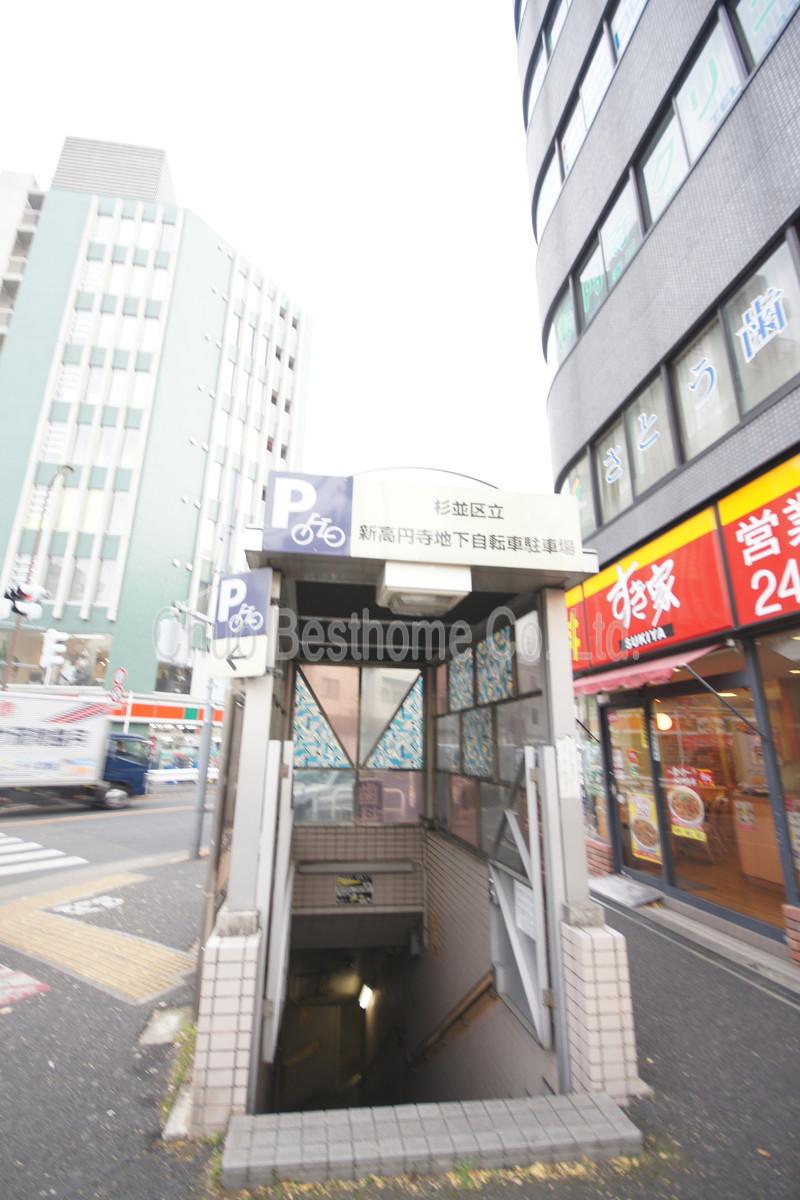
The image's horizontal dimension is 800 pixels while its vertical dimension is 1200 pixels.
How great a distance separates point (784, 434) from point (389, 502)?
4.98 metres

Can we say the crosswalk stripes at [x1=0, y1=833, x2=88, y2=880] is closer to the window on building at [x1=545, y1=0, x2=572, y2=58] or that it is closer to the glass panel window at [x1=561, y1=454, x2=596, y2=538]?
the glass panel window at [x1=561, y1=454, x2=596, y2=538]

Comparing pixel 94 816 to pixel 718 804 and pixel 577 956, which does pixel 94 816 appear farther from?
pixel 577 956

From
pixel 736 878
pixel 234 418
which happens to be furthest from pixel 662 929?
pixel 234 418

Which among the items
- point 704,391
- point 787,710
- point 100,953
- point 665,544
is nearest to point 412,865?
point 100,953

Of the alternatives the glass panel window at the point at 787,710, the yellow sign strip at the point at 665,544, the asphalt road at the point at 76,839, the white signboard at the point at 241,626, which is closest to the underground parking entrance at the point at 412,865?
the white signboard at the point at 241,626

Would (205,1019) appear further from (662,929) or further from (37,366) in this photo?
(37,366)

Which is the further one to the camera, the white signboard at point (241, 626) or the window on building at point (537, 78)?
the window on building at point (537, 78)

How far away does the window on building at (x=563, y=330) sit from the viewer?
11984mm

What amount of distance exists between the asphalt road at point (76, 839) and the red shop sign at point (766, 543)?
10.8 m

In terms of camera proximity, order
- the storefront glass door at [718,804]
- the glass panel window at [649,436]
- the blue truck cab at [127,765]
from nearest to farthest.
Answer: the storefront glass door at [718,804]
the glass panel window at [649,436]
the blue truck cab at [127,765]

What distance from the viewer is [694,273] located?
7.91m

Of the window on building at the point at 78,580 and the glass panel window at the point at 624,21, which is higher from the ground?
the glass panel window at the point at 624,21

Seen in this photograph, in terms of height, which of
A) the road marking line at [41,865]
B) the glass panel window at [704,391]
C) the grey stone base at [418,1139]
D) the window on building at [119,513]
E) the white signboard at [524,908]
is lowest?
the grey stone base at [418,1139]

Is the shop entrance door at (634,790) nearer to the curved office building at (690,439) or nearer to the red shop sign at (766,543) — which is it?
the curved office building at (690,439)
